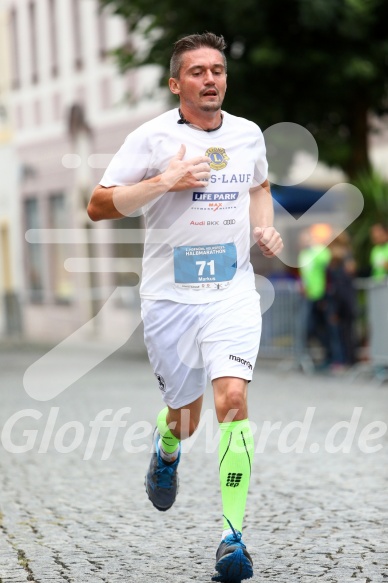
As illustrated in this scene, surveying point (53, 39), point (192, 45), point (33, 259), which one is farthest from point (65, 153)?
point (192, 45)

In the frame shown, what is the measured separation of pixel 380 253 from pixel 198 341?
10902 mm

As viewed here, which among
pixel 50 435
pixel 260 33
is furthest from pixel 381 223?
pixel 50 435

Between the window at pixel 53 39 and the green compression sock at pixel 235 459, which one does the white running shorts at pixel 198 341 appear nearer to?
the green compression sock at pixel 235 459

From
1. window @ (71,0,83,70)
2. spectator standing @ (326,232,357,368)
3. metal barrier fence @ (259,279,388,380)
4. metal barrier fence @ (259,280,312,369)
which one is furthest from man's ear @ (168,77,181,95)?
window @ (71,0,83,70)

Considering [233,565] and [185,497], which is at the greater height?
[233,565]

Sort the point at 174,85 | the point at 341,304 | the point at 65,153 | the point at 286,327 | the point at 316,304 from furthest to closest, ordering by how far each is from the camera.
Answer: the point at 65,153, the point at 286,327, the point at 316,304, the point at 341,304, the point at 174,85

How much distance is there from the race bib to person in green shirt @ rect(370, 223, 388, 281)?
428 inches

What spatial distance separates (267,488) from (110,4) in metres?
12.3

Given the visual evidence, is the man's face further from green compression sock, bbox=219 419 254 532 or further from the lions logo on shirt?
green compression sock, bbox=219 419 254 532

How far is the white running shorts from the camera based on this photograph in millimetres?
5332

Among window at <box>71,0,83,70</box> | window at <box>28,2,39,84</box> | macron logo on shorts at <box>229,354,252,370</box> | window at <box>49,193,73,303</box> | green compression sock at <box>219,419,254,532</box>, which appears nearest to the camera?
green compression sock at <box>219,419,254,532</box>

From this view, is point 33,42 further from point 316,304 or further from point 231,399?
point 231,399

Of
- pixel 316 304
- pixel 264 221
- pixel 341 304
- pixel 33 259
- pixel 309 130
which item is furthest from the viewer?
pixel 33 259

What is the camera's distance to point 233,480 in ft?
17.0
